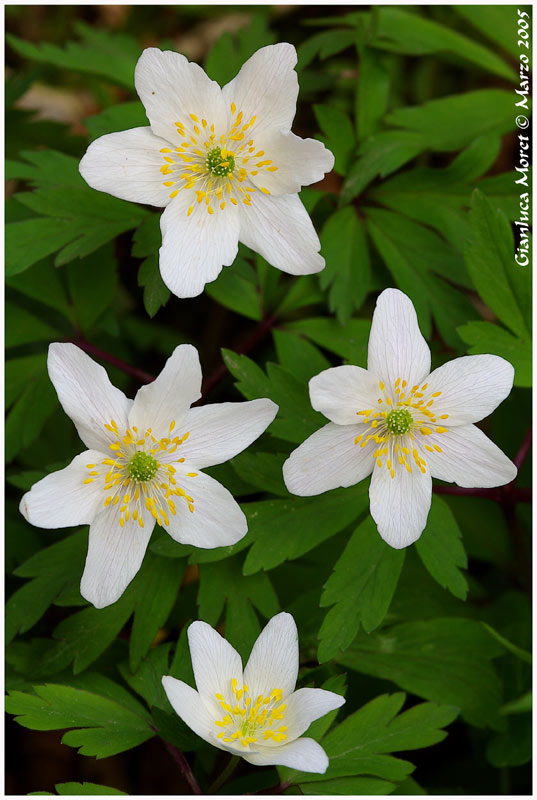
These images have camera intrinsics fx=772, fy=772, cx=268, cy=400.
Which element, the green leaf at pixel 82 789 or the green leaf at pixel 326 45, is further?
the green leaf at pixel 326 45

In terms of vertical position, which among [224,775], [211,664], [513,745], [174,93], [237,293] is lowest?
[513,745]

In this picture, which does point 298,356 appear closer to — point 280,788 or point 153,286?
→ point 153,286

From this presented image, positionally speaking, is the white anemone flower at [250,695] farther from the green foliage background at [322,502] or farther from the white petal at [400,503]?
the white petal at [400,503]

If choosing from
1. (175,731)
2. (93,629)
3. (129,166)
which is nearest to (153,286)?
(129,166)

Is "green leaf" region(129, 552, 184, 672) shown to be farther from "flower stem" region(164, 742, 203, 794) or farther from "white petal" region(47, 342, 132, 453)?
"white petal" region(47, 342, 132, 453)

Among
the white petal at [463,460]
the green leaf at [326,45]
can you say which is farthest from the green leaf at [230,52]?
the white petal at [463,460]

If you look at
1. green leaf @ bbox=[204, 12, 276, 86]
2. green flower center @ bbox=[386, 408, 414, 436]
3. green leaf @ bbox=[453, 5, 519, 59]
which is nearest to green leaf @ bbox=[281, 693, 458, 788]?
green flower center @ bbox=[386, 408, 414, 436]

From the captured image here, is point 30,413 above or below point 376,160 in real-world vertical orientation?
below
